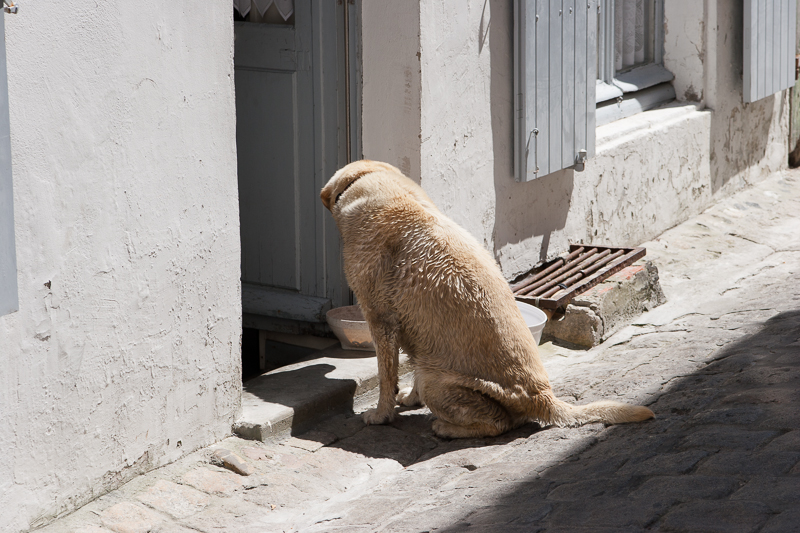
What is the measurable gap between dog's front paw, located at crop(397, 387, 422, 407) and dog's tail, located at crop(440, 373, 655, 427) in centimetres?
52

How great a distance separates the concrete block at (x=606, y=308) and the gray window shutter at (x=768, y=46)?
316cm

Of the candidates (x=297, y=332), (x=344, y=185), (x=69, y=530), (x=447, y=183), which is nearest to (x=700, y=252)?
(x=447, y=183)

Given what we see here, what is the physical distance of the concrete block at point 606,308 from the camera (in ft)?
18.0

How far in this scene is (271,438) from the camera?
4074 millimetres

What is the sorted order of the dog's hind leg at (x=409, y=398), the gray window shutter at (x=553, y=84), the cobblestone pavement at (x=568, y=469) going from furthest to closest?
the gray window shutter at (x=553, y=84) → the dog's hind leg at (x=409, y=398) → the cobblestone pavement at (x=568, y=469)

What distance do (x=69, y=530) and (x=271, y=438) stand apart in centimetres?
105

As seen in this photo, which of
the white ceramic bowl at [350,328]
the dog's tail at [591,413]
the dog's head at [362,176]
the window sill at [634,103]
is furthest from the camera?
the window sill at [634,103]

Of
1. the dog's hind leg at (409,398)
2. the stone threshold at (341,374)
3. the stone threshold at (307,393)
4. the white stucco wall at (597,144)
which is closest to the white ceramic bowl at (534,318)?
the stone threshold at (341,374)

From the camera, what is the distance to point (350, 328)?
15.9ft

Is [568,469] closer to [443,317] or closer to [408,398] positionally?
[443,317]

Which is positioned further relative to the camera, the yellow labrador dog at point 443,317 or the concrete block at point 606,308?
the concrete block at point 606,308

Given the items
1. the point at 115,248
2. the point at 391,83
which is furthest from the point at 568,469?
the point at 391,83

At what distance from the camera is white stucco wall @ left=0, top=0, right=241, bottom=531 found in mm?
3070

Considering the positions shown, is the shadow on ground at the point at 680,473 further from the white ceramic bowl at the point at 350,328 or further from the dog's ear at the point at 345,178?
the dog's ear at the point at 345,178
